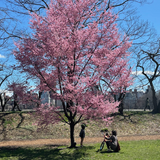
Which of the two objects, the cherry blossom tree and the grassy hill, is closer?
the cherry blossom tree

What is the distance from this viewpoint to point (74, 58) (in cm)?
915

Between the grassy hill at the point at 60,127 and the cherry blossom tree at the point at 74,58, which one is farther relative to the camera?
the grassy hill at the point at 60,127

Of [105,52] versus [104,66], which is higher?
[105,52]

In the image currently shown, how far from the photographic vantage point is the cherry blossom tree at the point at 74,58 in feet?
27.4

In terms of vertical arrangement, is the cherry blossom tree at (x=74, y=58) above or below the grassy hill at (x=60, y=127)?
above

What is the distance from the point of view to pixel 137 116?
2039 centimetres

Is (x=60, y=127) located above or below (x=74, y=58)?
below

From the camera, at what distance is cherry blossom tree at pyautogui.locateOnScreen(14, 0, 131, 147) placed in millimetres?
8352

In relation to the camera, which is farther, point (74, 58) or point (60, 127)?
point (60, 127)

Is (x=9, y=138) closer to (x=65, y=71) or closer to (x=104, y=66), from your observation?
(x=65, y=71)

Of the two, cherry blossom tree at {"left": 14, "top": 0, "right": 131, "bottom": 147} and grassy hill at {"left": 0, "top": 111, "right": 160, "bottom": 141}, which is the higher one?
cherry blossom tree at {"left": 14, "top": 0, "right": 131, "bottom": 147}

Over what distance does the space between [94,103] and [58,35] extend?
3.80 m

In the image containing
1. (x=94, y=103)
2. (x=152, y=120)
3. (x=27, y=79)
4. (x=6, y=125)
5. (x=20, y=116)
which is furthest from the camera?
(x=152, y=120)

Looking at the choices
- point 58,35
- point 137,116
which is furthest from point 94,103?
point 137,116
